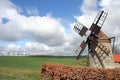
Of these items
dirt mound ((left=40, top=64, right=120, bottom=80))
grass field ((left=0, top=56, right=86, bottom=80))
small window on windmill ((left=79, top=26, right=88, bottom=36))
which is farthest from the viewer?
small window on windmill ((left=79, top=26, right=88, bottom=36))

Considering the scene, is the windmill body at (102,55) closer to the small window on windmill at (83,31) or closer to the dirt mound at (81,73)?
the small window on windmill at (83,31)

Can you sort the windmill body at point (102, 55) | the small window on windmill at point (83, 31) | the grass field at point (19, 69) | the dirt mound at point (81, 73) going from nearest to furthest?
the dirt mound at point (81, 73)
the grass field at point (19, 69)
the windmill body at point (102, 55)
the small window on windmill at point (83, 31)

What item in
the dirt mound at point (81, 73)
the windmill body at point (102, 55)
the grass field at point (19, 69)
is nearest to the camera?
the dirt mound at point (81, 73)

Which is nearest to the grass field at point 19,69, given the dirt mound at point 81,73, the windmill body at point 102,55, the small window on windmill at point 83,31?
the windmill body at point 102,55

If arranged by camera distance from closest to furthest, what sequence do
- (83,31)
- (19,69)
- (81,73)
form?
(81,73) → (83,31) → (19,69)

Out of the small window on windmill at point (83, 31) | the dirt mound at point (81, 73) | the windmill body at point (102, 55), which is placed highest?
the small window on windmill at point (83, 31)

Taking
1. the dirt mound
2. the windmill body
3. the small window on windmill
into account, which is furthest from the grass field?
the small window on windmill

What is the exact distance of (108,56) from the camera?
124 ft

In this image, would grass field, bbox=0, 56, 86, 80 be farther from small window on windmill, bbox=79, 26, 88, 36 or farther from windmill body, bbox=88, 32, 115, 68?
small window on windmill, bbox=79, 26, 88, 36

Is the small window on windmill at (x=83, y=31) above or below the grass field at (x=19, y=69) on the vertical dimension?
above

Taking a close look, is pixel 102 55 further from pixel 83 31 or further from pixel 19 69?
pixel 19 69

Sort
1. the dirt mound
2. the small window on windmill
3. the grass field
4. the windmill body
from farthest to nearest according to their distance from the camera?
the small window on windmill, the windmill body, the grass field, the dirt mound

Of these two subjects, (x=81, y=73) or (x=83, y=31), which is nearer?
(x=81, y=73)

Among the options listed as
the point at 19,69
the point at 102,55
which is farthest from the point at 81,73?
the point at 19,69
